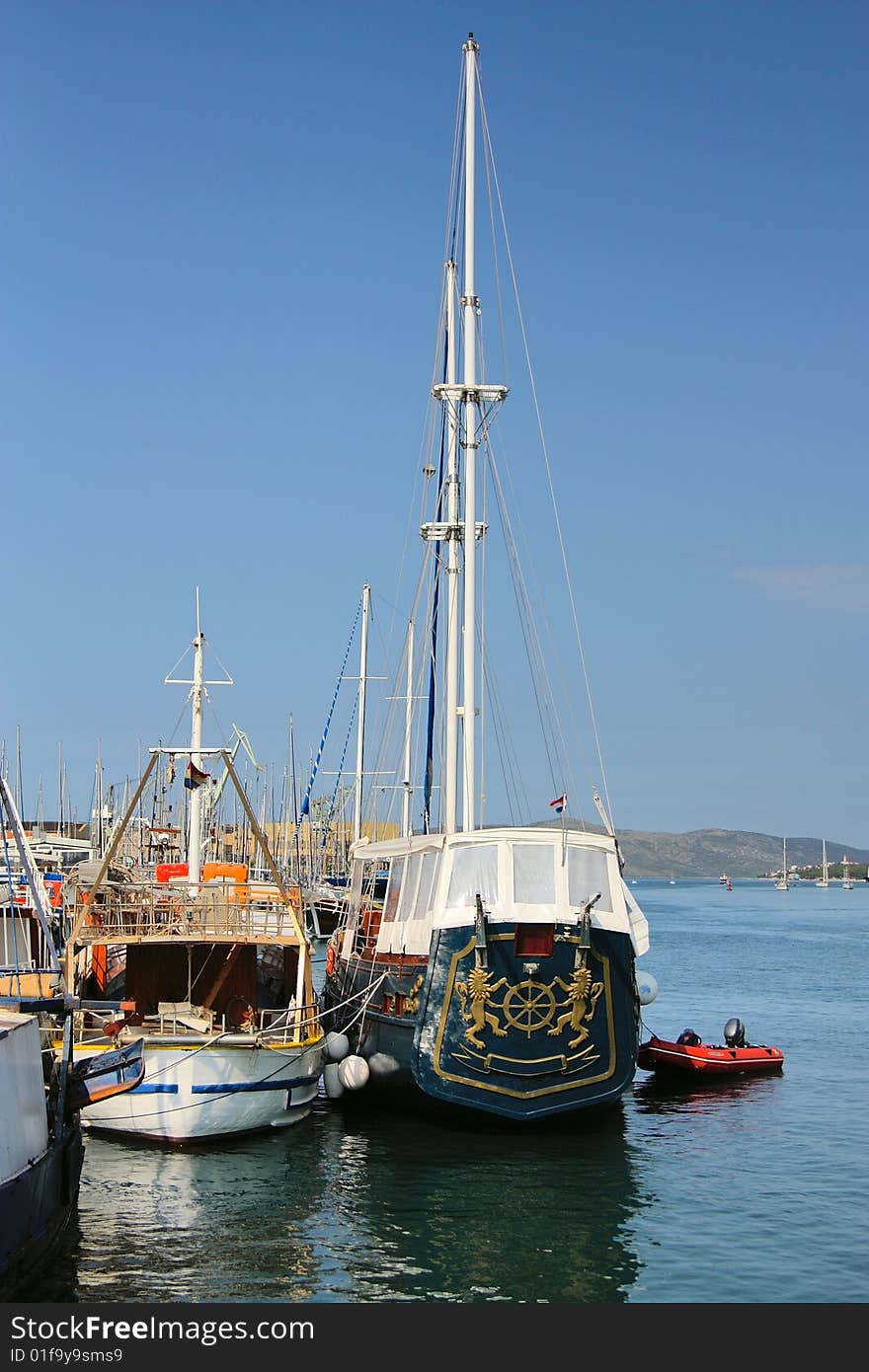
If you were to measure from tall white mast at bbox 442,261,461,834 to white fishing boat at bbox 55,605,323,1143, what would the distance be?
171 inches

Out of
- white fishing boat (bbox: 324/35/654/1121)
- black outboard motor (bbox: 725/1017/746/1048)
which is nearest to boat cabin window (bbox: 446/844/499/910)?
white fishing boat (bbox: 324/35/654/1121)

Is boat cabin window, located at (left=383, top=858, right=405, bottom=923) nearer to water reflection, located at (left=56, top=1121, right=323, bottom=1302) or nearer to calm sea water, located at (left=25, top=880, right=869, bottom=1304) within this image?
calm sea water, located at (left=25, top=880, right=869, bottom=1304)

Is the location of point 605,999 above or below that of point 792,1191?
above

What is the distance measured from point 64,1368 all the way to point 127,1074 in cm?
740

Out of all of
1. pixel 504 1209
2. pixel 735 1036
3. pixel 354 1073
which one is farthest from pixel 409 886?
pixel 735 1036

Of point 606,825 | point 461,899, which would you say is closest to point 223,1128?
point 461,899

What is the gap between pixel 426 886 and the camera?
28703mm

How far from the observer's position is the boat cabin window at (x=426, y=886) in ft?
92.7

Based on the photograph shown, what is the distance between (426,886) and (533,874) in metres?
3.18

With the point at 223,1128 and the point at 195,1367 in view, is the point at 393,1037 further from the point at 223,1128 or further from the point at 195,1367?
the point at 195,1367

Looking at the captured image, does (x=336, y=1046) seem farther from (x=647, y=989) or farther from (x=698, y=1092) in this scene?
(x=698, y=1092)

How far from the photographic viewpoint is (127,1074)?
66.6 feet

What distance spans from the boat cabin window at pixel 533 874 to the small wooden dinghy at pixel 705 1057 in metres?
9.19

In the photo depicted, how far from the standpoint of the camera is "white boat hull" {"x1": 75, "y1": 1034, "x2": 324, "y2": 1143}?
950 inches
